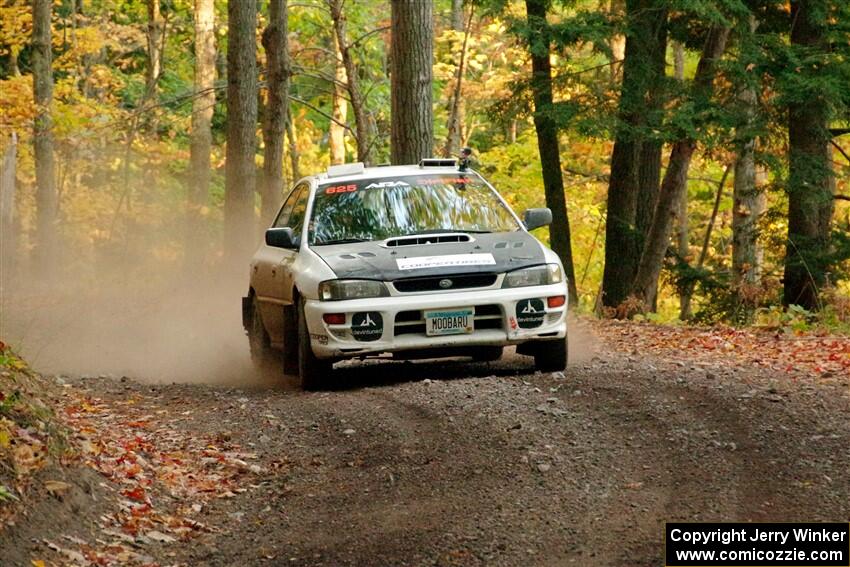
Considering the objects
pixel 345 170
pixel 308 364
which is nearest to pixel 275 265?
pixel 345 170

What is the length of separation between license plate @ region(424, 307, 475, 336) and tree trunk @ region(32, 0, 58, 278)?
22218 mm

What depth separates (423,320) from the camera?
10.9m

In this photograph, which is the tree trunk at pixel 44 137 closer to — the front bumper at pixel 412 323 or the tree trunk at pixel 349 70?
the tree trunk at pixel 349 70

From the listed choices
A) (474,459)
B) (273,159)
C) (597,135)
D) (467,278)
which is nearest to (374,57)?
(273,159)

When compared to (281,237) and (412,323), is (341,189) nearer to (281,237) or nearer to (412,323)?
(281,237)

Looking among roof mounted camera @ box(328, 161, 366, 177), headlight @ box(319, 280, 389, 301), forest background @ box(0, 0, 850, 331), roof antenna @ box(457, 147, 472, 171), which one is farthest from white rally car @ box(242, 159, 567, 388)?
forest background @ box(0, 0, 850, 331)

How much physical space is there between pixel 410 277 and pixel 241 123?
1378 centimetres

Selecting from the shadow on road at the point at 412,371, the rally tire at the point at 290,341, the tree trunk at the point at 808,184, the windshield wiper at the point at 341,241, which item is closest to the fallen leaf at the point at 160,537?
the shadow on road at the point at 412,371

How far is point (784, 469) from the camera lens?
24.5 ft

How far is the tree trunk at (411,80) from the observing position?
16.9 meters

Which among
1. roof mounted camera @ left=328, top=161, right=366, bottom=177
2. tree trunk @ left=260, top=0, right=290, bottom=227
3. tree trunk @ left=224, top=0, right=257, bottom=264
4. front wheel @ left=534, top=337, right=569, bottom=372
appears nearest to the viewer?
front wheel @ left=534, top=337, right=569, bottom=372

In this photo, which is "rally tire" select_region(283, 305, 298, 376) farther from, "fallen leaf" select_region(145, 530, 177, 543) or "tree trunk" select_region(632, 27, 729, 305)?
"tree trunk" select_region(632, 27, 729, 305)

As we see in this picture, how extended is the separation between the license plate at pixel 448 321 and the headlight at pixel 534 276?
43cm

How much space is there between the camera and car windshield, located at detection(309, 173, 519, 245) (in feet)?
39.2
